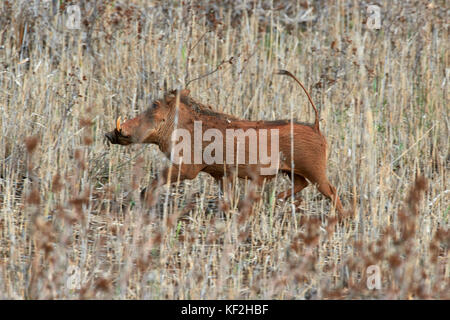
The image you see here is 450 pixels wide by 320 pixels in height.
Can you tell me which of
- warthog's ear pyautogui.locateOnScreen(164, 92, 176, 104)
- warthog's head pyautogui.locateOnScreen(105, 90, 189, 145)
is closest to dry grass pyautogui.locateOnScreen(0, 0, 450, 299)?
warthog's head pyautogui.locateOnScreen(105, 90, 189, 145)

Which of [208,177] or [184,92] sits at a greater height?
[184,92]

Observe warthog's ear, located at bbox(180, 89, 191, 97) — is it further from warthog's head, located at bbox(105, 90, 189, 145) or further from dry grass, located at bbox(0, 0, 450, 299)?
dry grass, located at bbox(0, 0, 450, 299)

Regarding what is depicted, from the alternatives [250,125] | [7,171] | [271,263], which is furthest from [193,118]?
[7,171]

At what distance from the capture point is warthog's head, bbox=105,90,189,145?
4293mm

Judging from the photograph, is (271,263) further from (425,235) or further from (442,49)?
(442,49)

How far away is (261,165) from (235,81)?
1.80 metres

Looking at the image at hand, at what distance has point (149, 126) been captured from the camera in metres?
4.32

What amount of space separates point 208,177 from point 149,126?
0.96 m

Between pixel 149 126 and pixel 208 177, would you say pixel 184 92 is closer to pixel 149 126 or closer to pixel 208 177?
pixel 149 126

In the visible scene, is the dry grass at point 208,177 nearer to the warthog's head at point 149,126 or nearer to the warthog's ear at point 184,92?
the warthog's head at point 149,126

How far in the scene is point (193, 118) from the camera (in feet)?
14.4

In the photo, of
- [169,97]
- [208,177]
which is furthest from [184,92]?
[208,177]

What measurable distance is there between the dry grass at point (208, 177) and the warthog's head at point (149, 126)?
0.75 ft

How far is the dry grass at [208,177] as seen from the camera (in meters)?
3.46
